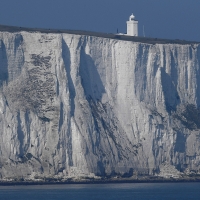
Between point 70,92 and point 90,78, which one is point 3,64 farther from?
point 90,78

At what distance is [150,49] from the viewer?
401 feet

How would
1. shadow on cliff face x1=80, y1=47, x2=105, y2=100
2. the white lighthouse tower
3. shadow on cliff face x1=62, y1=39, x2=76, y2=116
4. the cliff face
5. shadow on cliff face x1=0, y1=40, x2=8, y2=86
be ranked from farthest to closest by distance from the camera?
the white lighthouse tower < shadow on cliff face x1=80, y1=47, x2=105, y2=100 < shadow on cliff face x1=62, y1=39, x2=76, y2=116 < shadow on cliff face x1=0, y1=40, x2=8, y2=86 < the cliff face

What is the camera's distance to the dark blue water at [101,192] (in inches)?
4109

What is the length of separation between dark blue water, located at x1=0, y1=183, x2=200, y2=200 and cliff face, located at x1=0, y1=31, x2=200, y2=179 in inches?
48.5

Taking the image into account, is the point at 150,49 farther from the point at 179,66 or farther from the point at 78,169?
the point at 78,169

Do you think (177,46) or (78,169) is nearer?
(78,169)

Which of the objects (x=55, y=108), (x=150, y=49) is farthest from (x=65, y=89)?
(x=150, y=49)

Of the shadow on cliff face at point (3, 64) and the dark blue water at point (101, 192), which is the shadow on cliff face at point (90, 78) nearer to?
the shadow on cliff face at point (3, 64)

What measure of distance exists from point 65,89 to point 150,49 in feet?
30.5

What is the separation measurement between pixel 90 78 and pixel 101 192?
14363mm

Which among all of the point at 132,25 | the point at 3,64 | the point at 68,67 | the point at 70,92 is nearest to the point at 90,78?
the point at 68,67

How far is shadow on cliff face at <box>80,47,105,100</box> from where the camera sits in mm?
119250

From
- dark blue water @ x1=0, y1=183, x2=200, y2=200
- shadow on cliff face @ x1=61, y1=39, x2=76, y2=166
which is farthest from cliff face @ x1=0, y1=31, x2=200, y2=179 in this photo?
dark blue water @ x1=0, y1=183, x2=200, y2=200

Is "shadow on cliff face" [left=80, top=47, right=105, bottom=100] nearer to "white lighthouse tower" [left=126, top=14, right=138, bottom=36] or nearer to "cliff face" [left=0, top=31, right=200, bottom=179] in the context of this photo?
"cliff face" [left=0, top=31, right=200, bottom=179]
